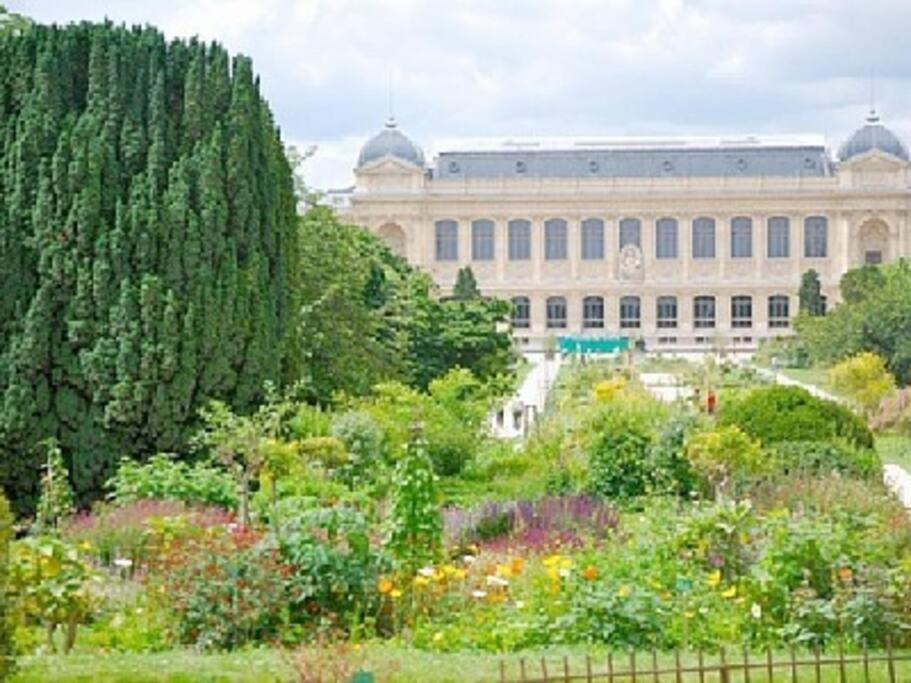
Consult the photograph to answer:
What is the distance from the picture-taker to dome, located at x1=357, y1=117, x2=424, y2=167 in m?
73.3

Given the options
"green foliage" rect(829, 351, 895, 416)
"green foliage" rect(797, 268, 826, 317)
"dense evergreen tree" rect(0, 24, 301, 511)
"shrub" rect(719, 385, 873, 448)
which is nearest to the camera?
"dense evergreen tree" rect(0, 24, 301, 511)

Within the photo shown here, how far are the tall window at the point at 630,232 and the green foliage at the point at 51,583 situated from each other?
65.0 meters

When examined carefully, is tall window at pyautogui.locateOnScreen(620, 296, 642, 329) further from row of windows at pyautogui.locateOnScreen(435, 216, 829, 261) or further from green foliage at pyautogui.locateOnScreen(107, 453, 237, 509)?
green foliage at pyautogui.locateOnScreen(107, 453, 237, 509)

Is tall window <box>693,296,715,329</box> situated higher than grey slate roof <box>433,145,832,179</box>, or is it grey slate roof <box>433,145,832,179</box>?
grey slate roof <box>433,145,832,179</box>

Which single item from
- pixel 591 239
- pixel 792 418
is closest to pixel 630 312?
pixel 591 239

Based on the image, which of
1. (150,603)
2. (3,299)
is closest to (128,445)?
(3,299)

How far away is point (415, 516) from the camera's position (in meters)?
10.9

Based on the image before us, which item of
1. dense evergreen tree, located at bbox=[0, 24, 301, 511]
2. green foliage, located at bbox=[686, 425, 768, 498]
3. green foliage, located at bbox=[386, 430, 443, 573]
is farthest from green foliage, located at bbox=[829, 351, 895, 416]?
green foliage, located at bbox=[386, 430, 443, 573]

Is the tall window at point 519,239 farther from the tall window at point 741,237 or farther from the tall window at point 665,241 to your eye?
the tall window at point 741,237

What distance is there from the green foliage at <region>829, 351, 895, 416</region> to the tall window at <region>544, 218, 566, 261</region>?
4623 cm

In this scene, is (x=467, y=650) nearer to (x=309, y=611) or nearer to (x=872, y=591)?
(x=309, y=611)

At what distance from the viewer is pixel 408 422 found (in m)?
18.1

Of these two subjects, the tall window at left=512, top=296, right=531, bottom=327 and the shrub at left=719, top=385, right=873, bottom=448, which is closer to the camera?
the shrub at left=719, top=385, right=873, bottom=448

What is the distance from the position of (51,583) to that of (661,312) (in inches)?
2575
